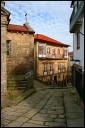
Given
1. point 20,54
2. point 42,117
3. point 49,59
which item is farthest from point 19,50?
point 42,117

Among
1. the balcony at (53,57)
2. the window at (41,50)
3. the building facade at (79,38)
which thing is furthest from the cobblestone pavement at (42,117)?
the balcony at (53,57)

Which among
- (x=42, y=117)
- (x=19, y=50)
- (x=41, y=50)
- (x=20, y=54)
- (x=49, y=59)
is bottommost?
(x=42, y=117)

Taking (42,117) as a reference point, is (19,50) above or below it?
above

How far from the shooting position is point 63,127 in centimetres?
1059

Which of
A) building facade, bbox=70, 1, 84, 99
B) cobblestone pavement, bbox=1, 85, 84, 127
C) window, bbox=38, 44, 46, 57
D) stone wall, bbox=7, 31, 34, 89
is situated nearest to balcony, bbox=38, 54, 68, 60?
window, bbox=38, 44, 46, 57

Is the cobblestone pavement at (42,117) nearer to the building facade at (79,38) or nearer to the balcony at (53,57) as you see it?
the building facade at (79,38)

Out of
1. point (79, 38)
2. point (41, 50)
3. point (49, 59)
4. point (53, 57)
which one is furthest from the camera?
point (53, 57)

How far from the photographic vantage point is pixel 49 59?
45562 mm

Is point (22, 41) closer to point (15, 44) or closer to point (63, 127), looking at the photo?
point (15, 44)

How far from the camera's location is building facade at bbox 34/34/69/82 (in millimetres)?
42322

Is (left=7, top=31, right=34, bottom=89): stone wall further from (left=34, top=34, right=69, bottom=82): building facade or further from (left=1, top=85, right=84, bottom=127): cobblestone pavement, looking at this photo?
(left=1, top=85, right=84, bottom=127): cobblestone pavement

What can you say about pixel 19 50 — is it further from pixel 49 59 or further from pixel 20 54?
pixel 49 59

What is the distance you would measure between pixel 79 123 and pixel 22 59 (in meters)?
22.8

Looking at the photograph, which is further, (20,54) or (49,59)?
(49,59)
